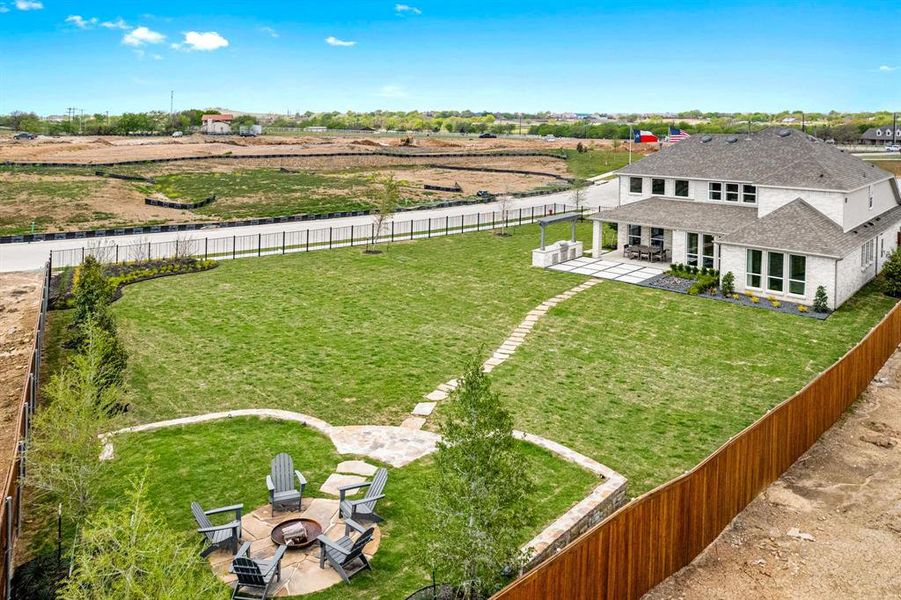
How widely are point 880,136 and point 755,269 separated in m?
129

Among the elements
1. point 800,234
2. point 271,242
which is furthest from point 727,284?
point 271,242

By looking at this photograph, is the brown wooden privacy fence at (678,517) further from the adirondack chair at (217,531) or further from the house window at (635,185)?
the house window at (635,185)

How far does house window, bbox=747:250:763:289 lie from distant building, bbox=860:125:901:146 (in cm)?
12398

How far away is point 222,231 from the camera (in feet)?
150

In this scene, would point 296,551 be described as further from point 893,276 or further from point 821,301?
point 893,276

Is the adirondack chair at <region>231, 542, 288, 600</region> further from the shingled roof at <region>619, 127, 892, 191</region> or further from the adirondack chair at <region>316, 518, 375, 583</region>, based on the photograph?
the shingled roof at <region>619, 127, 892, 191</region>

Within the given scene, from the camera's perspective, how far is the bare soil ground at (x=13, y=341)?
673 inches

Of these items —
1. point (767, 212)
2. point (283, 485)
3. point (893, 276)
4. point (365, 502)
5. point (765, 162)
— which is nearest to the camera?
point (365, 502)

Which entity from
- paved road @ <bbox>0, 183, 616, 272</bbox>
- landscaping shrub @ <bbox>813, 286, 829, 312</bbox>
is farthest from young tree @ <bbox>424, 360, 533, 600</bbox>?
paved road @ <bbox>0, 183, 616, 272</bbox>

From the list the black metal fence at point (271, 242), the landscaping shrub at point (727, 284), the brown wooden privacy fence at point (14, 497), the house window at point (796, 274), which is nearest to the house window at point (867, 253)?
the house window at point (796, 274)

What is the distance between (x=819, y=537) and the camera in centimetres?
1233

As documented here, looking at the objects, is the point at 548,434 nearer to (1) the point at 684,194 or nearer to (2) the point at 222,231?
(1) the point at 684,194

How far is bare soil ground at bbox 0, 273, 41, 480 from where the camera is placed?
17.1 m

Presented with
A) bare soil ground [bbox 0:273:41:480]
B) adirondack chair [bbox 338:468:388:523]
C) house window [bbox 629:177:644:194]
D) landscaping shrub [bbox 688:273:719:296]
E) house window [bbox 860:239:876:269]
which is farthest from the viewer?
house window [bbox 629:177:644:194]
